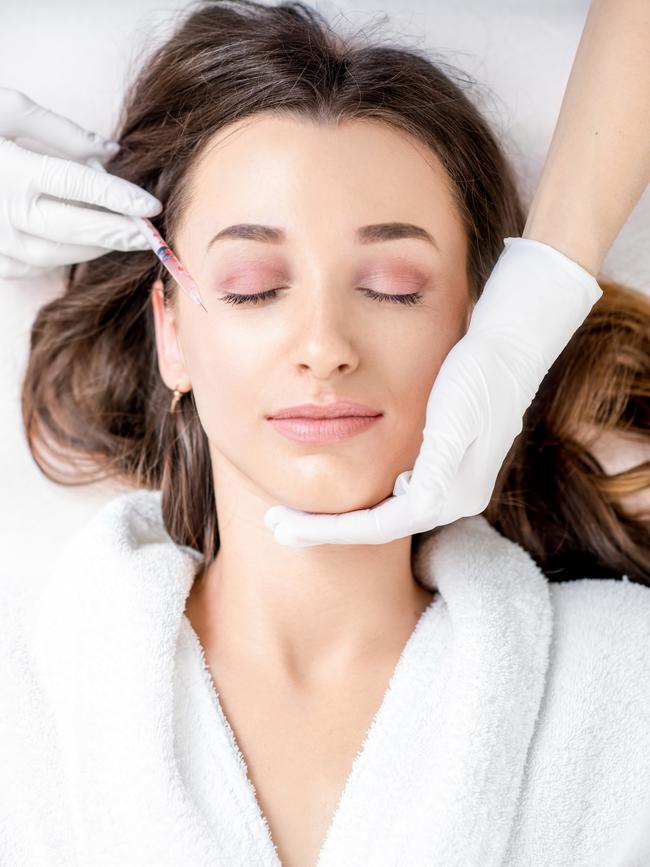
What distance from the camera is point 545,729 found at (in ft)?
5.07

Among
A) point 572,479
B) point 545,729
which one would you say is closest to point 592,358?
point 572,479

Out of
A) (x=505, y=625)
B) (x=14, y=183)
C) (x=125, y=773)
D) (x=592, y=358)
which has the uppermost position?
(x=14, y=183)

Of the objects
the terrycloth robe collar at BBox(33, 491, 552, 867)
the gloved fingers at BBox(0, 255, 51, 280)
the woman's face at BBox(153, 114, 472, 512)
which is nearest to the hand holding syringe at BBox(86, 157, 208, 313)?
the woman's face at BBox(153, 114, 472, 512)

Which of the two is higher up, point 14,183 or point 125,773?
point 14,183

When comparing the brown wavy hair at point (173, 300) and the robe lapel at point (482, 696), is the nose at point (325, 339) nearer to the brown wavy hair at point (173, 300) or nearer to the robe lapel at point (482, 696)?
the brown wavy hair at point (173, 300)

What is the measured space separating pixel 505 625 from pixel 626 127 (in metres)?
0.75

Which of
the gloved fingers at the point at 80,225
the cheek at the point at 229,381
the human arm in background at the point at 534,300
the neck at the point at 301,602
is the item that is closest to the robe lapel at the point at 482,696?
the neck at the point at 301,602

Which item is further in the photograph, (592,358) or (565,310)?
(592,358)

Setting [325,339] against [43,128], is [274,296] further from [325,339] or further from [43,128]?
[43,128]

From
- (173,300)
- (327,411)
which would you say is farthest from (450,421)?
(173,300)

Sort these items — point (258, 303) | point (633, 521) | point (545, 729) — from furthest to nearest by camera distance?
point (633, 521) < point (545, 729) < point (258, 303)

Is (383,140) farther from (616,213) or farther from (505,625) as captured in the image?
(505,625)

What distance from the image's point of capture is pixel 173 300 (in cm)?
162

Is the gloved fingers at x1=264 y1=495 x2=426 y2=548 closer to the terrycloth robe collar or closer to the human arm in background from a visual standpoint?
the human arm in background
